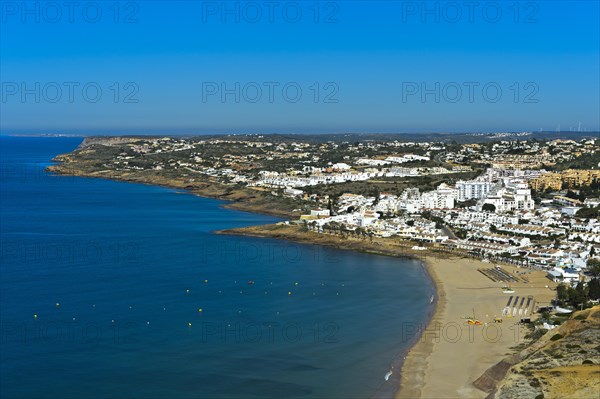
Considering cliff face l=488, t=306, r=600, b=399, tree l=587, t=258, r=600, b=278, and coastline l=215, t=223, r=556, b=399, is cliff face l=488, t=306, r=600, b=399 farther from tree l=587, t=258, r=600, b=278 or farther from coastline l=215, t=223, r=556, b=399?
tree l=587, t=258, r=600, b=278

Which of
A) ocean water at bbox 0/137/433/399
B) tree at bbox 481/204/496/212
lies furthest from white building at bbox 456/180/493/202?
ocean water at bbox 0/137/433/399

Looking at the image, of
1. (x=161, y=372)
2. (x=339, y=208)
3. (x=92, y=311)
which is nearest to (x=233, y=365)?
(x=161, y=372)

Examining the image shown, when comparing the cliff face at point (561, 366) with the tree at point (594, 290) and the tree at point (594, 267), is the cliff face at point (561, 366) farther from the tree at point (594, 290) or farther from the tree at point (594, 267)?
the tree at point (594, 267)

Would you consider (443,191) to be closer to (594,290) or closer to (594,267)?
(594,267)

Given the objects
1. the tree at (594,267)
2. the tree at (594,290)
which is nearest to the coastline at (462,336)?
the tree at (594,290)

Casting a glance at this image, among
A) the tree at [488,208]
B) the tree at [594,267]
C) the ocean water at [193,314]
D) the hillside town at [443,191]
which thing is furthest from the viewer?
the tree at [488,208]

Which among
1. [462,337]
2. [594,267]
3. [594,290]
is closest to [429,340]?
[462,337]
